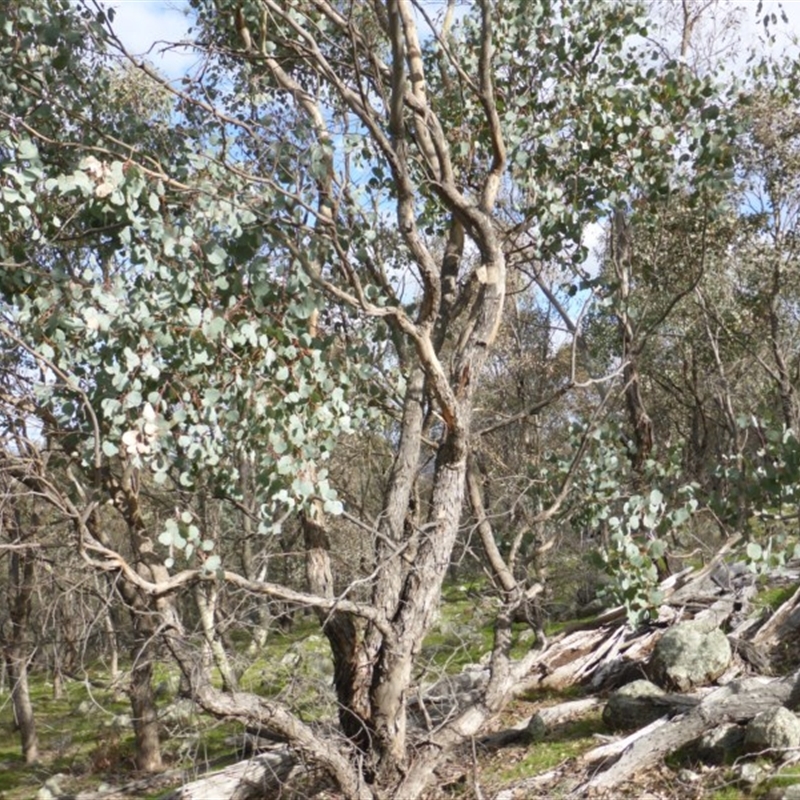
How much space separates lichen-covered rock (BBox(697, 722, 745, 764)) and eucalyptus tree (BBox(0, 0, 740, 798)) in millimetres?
1959

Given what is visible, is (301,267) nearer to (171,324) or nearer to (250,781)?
(171,324)

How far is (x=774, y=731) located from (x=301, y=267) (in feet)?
19.9

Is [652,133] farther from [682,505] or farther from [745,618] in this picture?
[745,618]

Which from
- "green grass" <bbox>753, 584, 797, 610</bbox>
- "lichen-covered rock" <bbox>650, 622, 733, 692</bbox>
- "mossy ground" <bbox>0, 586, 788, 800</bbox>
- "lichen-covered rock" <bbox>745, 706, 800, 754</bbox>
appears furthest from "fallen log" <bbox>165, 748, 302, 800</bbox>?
"green grass" <bbox>753, 584, 797, 610</bbox>

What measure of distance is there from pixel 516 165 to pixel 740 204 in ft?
49.9

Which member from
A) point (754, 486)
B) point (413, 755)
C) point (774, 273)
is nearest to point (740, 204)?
point (774, 273)

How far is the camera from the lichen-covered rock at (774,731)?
29.0 ft

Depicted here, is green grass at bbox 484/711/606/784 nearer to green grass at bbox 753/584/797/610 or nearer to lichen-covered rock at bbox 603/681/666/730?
lichen-covered rock at bbox 603/681/666/730

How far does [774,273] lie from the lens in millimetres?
23297

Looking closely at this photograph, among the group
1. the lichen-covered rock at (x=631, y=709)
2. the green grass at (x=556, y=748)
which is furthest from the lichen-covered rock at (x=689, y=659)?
the green grass at (x=556, y=748)

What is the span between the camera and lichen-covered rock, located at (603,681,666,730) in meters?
10.7

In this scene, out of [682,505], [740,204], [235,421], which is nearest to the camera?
[235,421]

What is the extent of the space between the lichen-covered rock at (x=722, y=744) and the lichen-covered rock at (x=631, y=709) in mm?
1133

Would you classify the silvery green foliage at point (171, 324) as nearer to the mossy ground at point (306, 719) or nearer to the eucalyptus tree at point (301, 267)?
the eucalyptus tree at point (301, 267)
